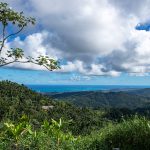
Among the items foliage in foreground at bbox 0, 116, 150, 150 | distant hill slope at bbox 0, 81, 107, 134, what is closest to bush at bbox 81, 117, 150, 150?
foliage in foreground at bbox 0, 116, 150, 150

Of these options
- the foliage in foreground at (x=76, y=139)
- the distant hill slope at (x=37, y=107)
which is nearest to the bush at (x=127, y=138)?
the foliage in foreground at (x=76, y=139)

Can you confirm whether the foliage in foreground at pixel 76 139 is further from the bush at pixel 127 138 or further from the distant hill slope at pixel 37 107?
the distant hill slope at pixel 37 107

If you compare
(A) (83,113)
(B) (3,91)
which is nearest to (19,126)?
(B) (3,91)

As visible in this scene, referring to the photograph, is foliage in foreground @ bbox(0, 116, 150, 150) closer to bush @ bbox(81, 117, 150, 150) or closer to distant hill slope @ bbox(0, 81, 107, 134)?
bush @ bbox(81, 117, 150, 150)

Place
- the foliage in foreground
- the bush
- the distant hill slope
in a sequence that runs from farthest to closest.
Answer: the distant hill slope
the bush
the foliage in foreground

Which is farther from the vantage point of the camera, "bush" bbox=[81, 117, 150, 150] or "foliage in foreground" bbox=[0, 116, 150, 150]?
"bush" bbox=[81, 117, 150, 150]

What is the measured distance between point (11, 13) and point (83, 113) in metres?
177

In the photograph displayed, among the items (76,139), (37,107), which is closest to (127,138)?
(76,139)

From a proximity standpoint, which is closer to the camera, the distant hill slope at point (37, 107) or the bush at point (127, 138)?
the bush at point (127, 138)

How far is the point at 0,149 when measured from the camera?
34.9 ft

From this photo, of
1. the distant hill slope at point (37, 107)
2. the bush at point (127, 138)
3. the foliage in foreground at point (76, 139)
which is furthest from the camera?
the distant hill slope at point (37, 107)

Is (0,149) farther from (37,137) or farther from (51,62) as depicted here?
(51,62)

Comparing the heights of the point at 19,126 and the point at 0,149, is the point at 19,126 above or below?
above

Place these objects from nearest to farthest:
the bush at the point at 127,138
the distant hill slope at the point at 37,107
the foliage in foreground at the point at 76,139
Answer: the foliage in foreground at the point at 76,139 → the bush at the point at 127,138 → the distant hill slope at the point at 37,107
